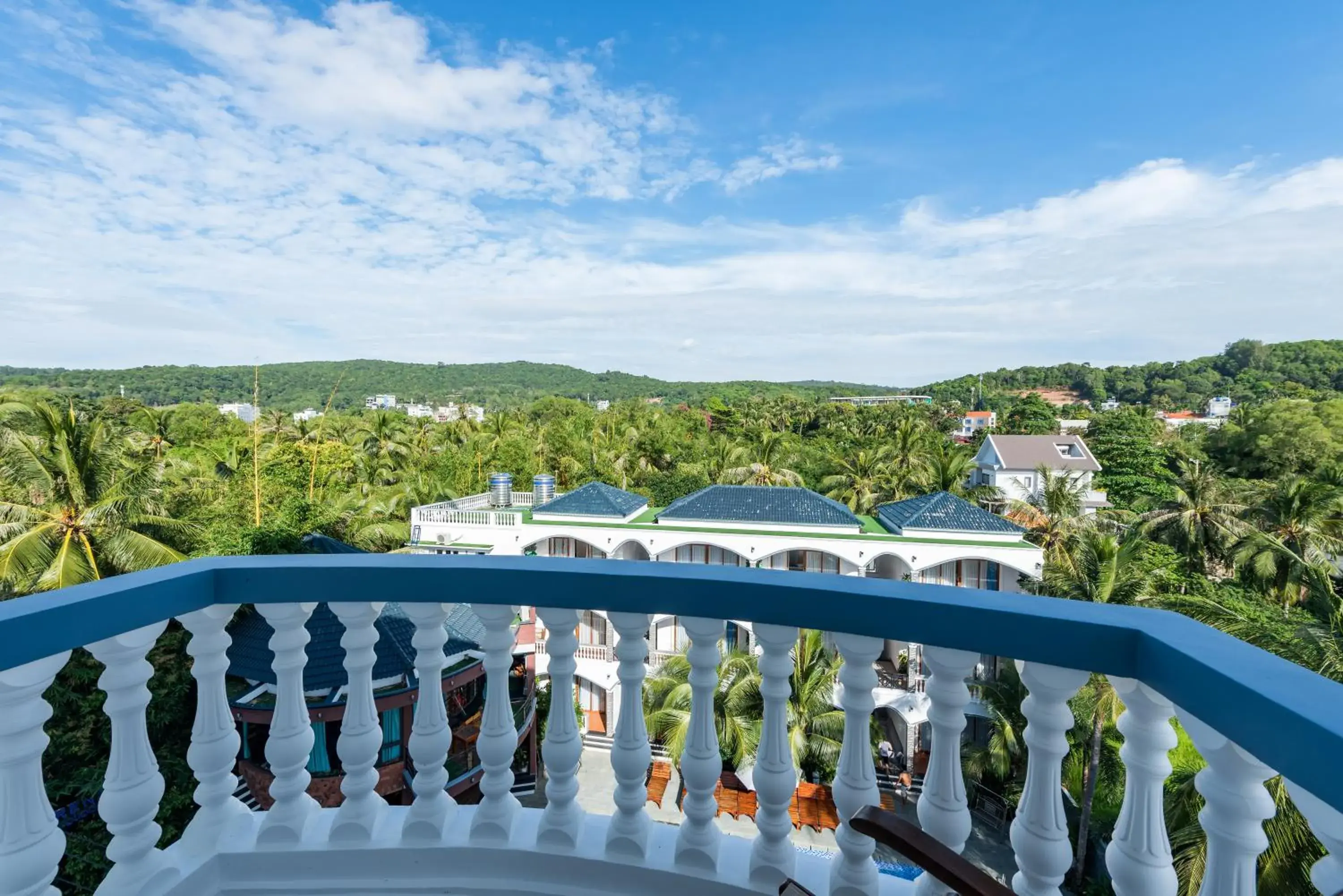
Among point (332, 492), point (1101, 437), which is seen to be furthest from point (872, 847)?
point (1101, 437)

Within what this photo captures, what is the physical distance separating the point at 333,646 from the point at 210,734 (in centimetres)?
384

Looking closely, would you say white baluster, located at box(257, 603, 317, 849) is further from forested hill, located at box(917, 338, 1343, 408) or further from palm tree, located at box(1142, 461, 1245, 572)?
forested hill, located at box(917, 338, 1343, 408)

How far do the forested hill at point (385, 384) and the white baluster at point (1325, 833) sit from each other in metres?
38.2

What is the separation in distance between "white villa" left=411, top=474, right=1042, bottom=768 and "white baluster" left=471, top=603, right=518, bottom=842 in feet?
35.3

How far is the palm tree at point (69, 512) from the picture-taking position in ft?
32.9

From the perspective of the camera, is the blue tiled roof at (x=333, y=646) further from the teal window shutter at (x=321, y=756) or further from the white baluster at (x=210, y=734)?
the white baluster at (x=210, y=734)

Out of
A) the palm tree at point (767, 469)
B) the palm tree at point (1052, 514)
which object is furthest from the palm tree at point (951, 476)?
the palm tree at point (767, 469)

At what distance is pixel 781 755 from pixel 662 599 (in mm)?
422

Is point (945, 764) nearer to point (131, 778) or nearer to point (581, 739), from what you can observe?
point (581, 739)

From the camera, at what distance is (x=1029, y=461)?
29031 mm

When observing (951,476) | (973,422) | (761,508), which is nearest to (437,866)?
(761,508)

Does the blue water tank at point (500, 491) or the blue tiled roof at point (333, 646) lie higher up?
the blue tiled roof at point (333, 646)

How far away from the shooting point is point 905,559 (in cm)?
1429

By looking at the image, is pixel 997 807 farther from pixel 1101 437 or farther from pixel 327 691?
pixel 1101 437
